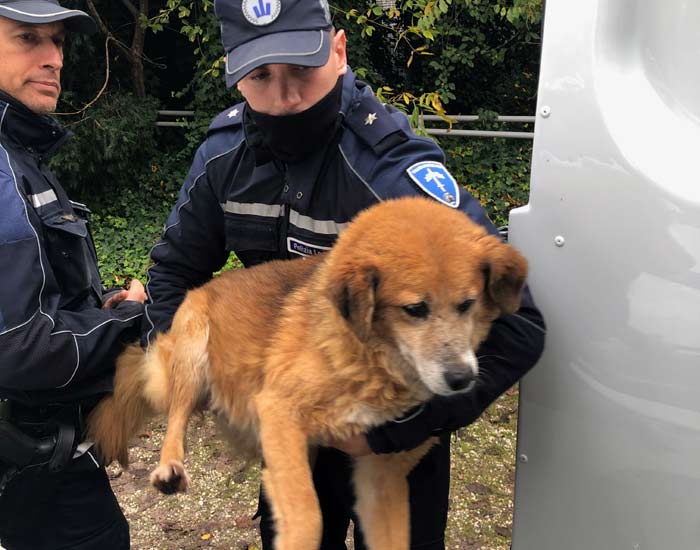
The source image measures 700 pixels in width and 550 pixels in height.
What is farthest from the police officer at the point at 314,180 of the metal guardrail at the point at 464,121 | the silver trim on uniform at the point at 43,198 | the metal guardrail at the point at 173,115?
the metal guardrail at the point at 173,115

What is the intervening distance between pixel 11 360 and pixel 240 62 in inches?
47.6

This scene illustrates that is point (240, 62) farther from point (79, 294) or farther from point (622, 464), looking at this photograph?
point (622, 464)

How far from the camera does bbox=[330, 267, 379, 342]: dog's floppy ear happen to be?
5.91 feet

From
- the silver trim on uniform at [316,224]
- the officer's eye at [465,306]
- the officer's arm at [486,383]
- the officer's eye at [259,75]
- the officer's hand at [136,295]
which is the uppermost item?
the officer's eye at [259,75]

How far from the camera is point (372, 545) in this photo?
2205 millimetres

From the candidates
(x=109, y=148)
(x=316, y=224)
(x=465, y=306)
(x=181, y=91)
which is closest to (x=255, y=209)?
(x=316, y=224)

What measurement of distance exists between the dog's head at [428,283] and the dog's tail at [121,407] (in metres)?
0.97

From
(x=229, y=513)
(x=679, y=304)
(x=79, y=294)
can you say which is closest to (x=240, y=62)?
(x=79, y=294)

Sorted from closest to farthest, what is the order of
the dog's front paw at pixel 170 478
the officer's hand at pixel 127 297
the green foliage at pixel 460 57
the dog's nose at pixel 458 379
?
the dog's nose at pixel 458 379
the dog's front paw at pixel 170 478
the officer's hand at pixel 127 297
the green foliage at pixel 460 57

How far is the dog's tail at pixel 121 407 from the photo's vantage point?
7.77 feet

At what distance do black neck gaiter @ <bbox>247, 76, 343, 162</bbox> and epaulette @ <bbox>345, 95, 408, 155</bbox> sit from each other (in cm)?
7

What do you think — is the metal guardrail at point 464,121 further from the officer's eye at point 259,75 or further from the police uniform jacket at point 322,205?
the officer's eye at point 259,75

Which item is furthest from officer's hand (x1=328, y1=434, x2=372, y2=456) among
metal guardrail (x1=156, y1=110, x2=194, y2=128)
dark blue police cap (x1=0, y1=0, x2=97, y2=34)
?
metal guardrail (x1=156, y1=110, x2=194, y2=128)

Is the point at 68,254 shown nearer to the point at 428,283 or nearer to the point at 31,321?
the point at 31,321
